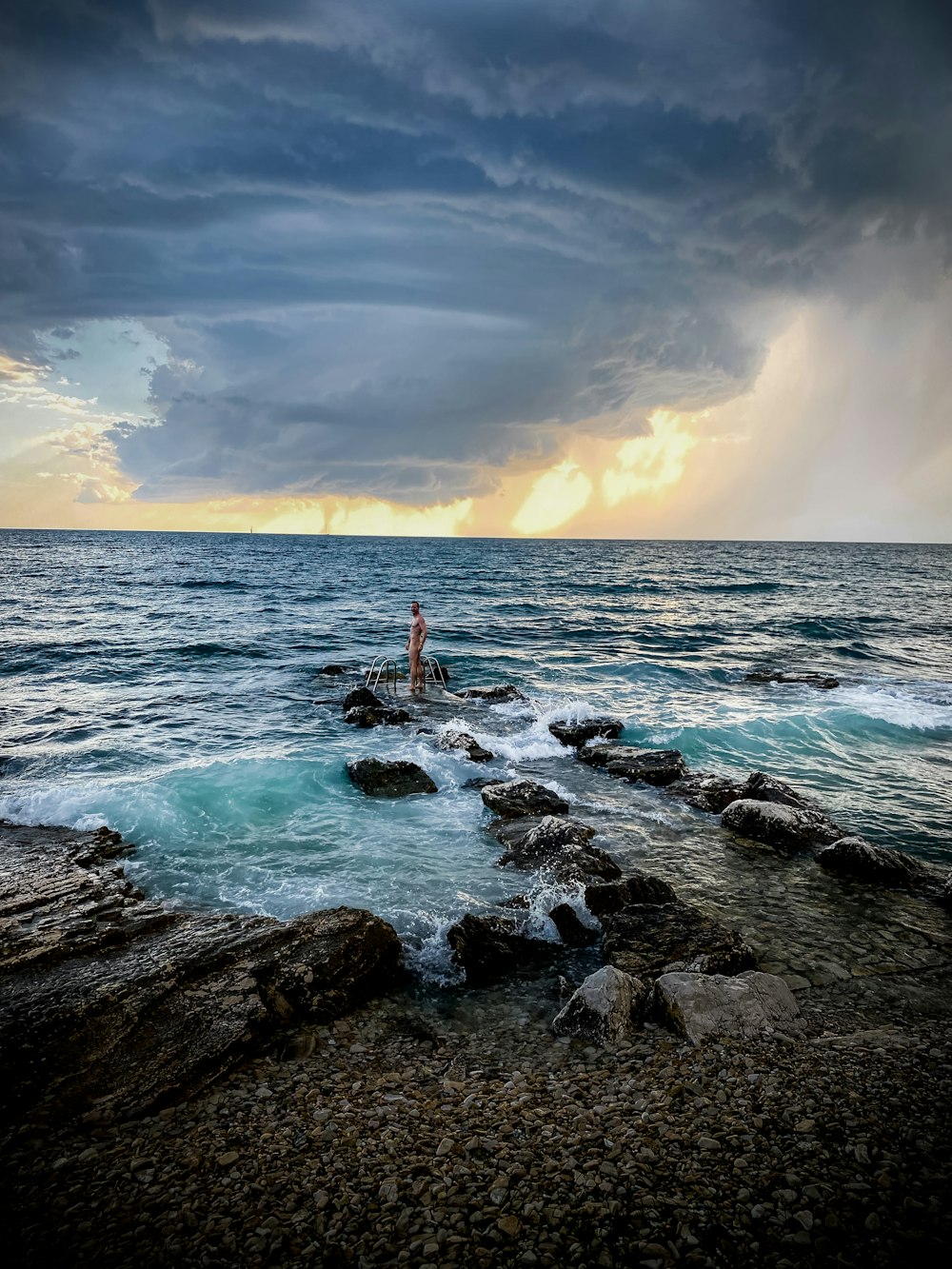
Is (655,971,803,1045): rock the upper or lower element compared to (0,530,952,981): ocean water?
upper

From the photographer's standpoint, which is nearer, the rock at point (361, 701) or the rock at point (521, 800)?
the rock at point (521, 800)

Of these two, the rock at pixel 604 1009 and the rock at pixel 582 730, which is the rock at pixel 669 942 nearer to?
the rock at pixel 604 1009

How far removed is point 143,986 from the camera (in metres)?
6.21

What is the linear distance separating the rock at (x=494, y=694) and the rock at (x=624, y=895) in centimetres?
1279

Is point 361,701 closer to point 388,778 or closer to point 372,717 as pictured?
point 372,717

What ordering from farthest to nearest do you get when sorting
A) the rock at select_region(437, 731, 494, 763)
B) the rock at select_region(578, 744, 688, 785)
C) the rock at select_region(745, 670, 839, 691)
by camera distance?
the rock at select_region(745, 670, 839, 691) → the rock at select_region(437, 731, 494, 763) → the rock at select_region(578, 744, 688, 785)

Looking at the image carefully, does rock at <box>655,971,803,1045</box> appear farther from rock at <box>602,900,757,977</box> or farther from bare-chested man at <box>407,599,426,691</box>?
bare-chested man at <box>407,599,426,691</box>

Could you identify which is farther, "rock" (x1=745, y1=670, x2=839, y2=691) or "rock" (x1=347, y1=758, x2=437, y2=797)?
"rock" (x1=745, y1=670, x2=839, y2=691)

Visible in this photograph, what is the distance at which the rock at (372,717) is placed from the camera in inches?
716

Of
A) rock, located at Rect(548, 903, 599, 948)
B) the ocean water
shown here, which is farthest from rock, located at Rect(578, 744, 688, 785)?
rock, located at Rect(548, 903, 599, 948)

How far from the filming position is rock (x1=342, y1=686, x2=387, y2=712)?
19422 millimetres

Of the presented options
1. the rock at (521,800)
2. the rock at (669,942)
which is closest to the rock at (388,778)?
the rock at (521,800)

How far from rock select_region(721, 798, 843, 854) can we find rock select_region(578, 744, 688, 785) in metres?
2.58

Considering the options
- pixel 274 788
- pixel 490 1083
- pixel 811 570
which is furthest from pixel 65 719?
pixel 811 570
